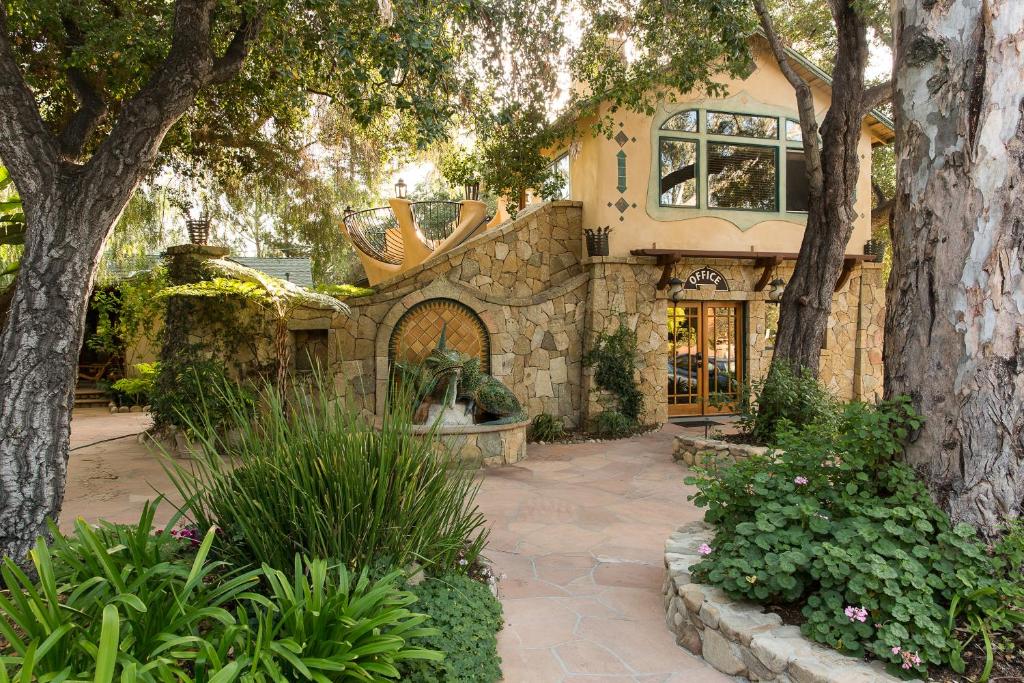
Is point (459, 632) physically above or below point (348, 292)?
below

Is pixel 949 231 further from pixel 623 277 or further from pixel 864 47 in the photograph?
pixel 623 277

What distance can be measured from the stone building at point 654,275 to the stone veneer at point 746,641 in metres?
5.91

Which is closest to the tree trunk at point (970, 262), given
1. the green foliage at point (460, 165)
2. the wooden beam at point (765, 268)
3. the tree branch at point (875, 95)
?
the tree branch at point (875, 95)

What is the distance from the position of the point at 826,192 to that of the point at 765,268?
306 cm

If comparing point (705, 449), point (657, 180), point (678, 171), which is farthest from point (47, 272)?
point (678, 171)

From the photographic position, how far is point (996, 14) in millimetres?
2766

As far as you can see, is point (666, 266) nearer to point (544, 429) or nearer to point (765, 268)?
point (765, 268)

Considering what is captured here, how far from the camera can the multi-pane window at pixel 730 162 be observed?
9.62 m

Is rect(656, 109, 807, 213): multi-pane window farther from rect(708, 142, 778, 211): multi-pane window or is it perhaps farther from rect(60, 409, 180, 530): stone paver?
rect(60, 409, 180, 530): stone paver

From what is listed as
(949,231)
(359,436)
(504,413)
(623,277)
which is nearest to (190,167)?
(504,413)

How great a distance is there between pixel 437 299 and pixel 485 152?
2220 mm

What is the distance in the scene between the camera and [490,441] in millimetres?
7066

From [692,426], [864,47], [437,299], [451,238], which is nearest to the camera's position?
[864,47]

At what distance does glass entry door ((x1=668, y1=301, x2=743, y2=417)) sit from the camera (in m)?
9.84
